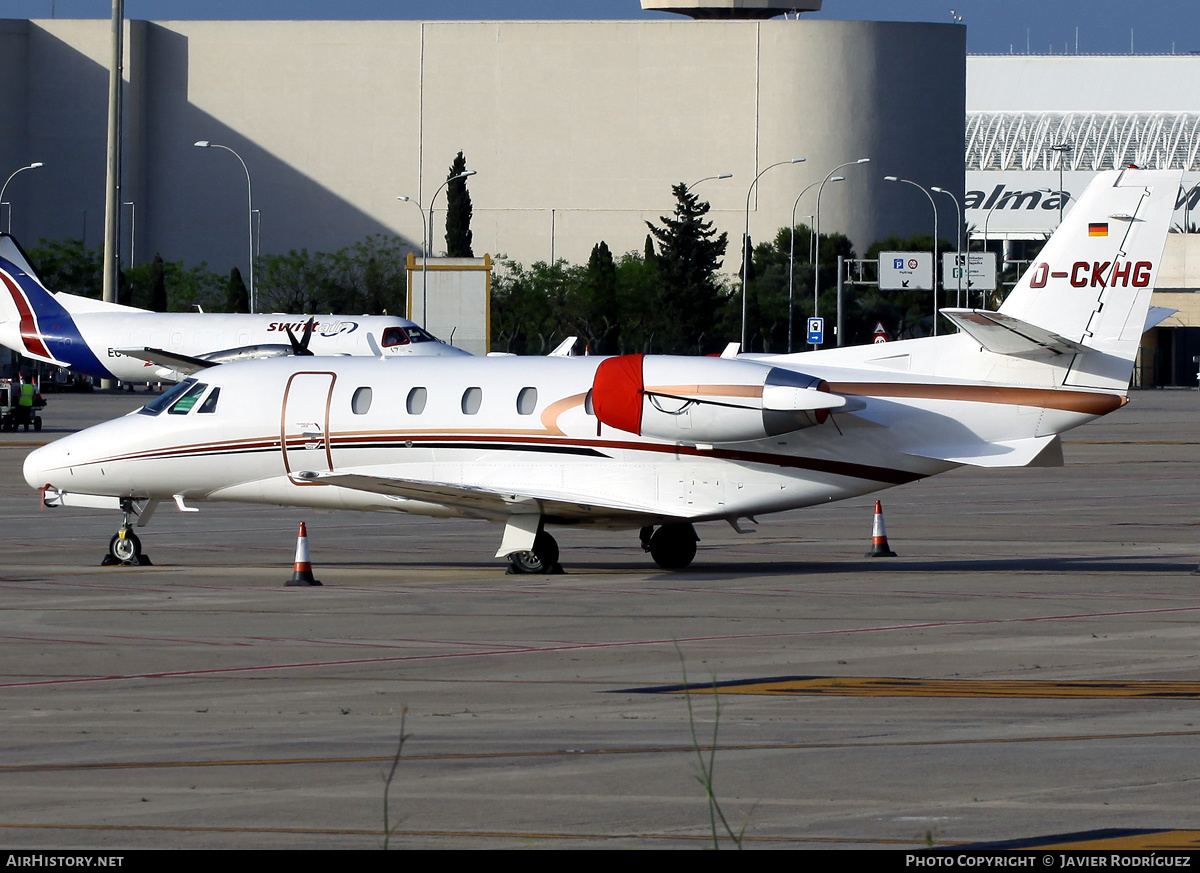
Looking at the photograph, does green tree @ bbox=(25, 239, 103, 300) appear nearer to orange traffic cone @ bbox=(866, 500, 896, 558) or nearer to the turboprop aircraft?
the turboprop aircraft

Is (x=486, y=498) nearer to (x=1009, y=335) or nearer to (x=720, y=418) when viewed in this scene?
(x=720, y=418)

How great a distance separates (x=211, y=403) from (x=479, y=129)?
111196mm

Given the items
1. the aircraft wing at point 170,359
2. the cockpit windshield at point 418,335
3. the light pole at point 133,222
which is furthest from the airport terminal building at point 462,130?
the aircraft wing at point 170,359

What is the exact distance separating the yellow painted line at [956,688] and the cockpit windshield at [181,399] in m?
10.3

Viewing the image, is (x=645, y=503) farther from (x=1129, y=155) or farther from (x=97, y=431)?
(x=1129, y=155)

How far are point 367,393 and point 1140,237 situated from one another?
934cm

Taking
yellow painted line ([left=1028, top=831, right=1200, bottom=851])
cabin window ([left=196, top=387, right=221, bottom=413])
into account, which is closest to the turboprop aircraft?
cabin window ([left=196, top=387, right=221, bottom=413])

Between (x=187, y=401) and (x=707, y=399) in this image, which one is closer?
(x=707, y=399)

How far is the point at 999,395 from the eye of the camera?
18.5m

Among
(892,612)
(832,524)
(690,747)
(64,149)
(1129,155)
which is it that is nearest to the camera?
(690,747)

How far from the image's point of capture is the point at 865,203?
129875 millimetres

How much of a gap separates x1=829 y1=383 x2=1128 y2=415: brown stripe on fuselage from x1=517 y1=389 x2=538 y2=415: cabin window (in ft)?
11.5

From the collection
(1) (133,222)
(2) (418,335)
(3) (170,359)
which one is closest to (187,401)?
(3) (170,359)

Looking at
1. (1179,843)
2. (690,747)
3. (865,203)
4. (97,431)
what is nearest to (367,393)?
(97,431)
